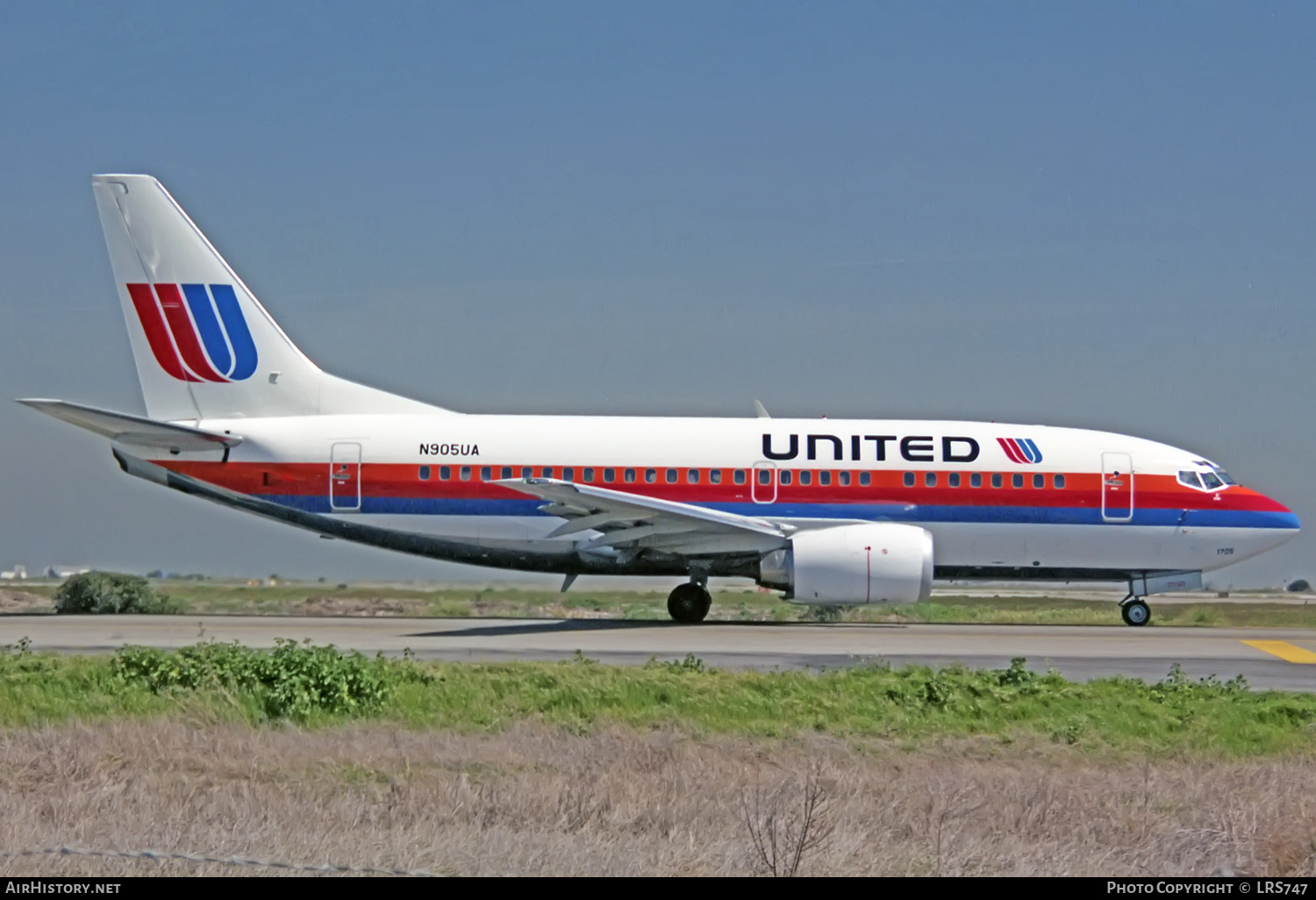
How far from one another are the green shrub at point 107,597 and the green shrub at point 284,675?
569 inches

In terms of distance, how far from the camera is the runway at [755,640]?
61.4ft

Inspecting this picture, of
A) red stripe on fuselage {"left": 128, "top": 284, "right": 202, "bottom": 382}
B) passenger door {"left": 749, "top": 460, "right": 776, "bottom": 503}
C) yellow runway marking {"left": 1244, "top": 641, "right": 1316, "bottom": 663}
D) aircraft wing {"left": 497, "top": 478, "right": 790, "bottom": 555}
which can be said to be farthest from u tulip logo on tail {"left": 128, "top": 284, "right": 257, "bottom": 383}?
yellow runway marking {"left": 1244, "top": 641, "right": 1316, "bottom": 663}

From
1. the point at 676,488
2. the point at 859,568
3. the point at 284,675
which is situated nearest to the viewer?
the point at 284,675

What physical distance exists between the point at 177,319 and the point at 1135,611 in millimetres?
18895

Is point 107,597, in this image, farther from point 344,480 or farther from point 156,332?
point 344,480

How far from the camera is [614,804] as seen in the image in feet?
32.3

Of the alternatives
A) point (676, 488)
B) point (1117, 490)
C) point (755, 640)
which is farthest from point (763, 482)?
point (1117, 490)

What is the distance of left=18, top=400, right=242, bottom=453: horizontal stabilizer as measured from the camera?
24.8 metres

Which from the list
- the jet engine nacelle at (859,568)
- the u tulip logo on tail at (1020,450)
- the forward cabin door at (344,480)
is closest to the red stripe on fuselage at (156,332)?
the forward cabin door at (344,480)

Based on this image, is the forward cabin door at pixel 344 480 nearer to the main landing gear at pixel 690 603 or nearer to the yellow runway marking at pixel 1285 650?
the main landing gear at pixel 690 603

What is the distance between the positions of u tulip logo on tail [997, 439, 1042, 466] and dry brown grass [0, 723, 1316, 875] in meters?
14.3

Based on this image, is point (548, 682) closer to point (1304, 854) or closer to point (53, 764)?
point (53, 764)

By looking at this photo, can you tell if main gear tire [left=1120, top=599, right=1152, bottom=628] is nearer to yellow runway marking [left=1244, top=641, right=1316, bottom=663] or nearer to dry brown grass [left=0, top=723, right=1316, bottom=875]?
yellow runway marking [left=1244, top=641, right=1316, bottom=663]

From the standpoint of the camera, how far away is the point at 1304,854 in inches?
343
